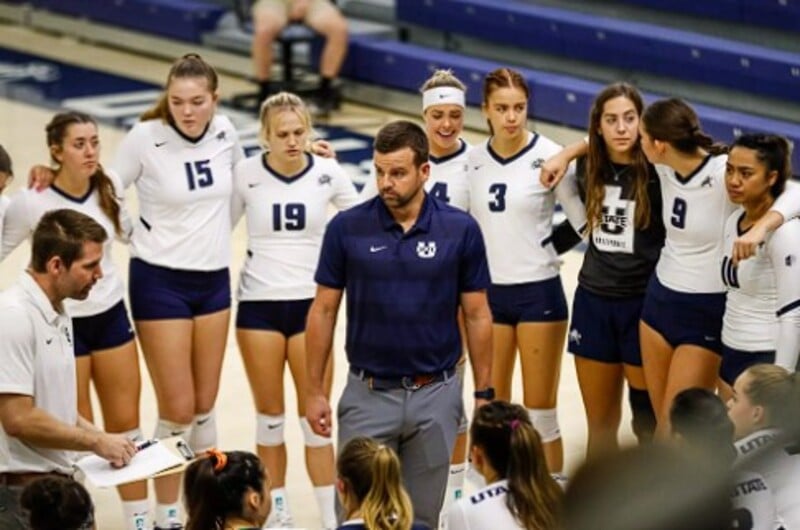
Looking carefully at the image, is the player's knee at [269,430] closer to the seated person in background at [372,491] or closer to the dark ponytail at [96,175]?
the dark ponytail at [96,175]

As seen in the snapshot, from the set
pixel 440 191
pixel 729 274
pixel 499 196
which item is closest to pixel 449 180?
pixel 440 191

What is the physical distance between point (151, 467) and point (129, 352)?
1.08 metres

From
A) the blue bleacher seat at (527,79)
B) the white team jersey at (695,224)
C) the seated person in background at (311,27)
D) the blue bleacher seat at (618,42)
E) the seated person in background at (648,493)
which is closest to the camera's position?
the seated person in background at (648,493)

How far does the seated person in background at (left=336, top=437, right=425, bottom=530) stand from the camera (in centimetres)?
336

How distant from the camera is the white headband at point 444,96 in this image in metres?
5.25

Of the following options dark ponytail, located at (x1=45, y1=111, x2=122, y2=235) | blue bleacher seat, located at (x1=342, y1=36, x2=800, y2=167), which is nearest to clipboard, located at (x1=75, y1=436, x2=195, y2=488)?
dark ponytail, located at (x1=45, y1=111, x2=122, y2=235)

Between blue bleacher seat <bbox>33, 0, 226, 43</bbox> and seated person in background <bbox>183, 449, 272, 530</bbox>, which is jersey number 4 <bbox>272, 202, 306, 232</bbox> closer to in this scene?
seated person in background <bbox>183, 449, 272, 530</bbox>

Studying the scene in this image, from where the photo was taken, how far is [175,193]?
5.34m

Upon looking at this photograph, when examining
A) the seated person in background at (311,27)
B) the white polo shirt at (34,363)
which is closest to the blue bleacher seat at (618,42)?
the seated person in background at (311,27)

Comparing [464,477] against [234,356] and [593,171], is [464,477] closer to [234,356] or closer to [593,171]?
[593,171]

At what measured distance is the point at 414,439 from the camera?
447 centimetres

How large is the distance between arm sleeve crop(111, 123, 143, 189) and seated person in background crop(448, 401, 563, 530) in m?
2.32

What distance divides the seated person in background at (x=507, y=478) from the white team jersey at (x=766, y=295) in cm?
138

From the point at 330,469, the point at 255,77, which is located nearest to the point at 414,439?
the point at 330,469
